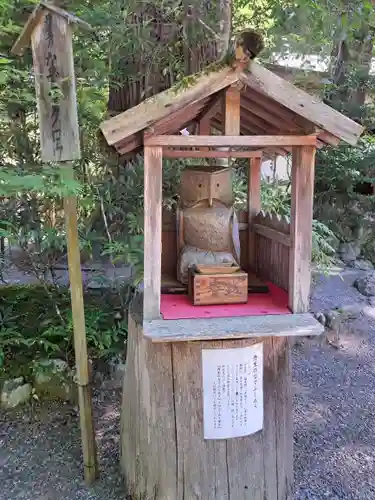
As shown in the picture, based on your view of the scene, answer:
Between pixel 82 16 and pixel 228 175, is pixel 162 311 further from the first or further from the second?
pixel 82 16

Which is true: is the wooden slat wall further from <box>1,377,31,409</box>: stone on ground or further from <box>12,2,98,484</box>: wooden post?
<box>1,377,31,409</box>: stone on ground

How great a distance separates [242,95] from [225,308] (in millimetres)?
1049

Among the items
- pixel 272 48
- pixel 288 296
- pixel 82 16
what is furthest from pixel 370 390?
pixel 82 16

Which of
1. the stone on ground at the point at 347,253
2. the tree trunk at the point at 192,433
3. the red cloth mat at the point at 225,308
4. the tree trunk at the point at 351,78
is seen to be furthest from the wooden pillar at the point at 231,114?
the stone on ground at the point at 347,253

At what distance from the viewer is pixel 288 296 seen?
96.3 inches

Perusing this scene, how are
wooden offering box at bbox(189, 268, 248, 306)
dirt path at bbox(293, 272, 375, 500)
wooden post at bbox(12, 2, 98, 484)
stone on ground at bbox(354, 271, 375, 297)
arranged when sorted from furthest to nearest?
stone on ground at bbox(354, 271, 375, 297) → dirt path at bbox(293, 272, 375, 500) → wooden offering box at bbox(189, 268, 248, 306) → wooden post at bbox(12, 2, 98, 484)

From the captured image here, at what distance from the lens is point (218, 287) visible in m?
2.39

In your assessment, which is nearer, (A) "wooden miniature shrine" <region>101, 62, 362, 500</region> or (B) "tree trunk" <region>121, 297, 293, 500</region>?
(A) "wooden miniature shrine" <region>101, 62, 362, 500</region>

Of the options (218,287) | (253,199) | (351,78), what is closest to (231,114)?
(218,287)

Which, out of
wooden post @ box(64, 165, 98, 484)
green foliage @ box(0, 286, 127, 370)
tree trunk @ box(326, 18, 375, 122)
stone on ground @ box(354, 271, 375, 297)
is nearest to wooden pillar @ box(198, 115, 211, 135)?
wooden post @ box(64, 165, 98, 484)

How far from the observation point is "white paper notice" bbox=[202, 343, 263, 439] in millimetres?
2371

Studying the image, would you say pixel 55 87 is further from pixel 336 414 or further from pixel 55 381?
pixel 336 414

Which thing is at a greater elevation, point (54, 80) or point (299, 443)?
point (54, 80)

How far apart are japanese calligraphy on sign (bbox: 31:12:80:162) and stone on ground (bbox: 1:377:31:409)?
7.42 ft
